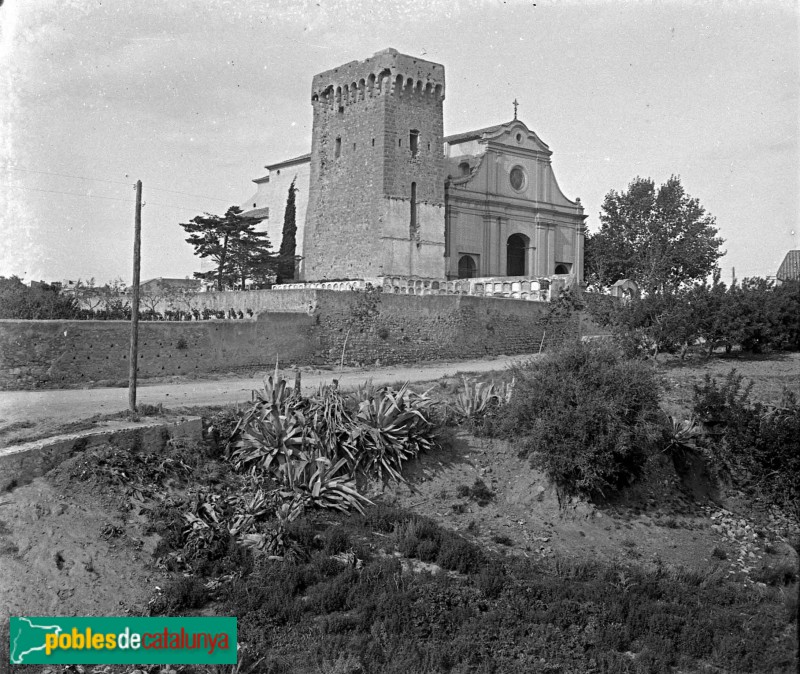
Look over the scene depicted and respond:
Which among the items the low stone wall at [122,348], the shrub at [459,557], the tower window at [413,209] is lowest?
the shrub at [459,557]

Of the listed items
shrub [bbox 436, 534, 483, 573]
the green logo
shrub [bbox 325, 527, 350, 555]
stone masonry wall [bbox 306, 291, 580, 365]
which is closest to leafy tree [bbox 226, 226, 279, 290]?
stone masonry wall [bbox 306, 291, 580, 365]

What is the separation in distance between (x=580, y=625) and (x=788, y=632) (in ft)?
7.73

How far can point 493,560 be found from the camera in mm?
10938

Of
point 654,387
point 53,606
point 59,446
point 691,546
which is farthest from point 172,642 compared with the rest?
point 654,387

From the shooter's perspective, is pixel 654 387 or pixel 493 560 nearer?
pixel 493 560

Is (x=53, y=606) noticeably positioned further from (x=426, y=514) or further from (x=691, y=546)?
(x=691, y=546)

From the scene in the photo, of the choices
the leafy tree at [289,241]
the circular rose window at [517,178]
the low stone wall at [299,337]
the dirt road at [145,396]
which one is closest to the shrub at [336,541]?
the dirt road at [145,396]

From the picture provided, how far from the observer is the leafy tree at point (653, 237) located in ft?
156

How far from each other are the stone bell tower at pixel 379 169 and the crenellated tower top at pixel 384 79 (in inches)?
1.7

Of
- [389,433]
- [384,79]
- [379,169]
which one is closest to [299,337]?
[389,433]

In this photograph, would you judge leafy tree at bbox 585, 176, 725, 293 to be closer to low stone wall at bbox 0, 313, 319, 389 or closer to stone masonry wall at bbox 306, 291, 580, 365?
stone masonry wall at bbox 306, 291, 580, 365

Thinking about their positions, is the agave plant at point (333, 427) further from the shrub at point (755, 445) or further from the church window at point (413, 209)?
the church window at point (413, 209)

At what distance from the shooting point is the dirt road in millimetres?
13453

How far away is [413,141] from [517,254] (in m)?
10.8
